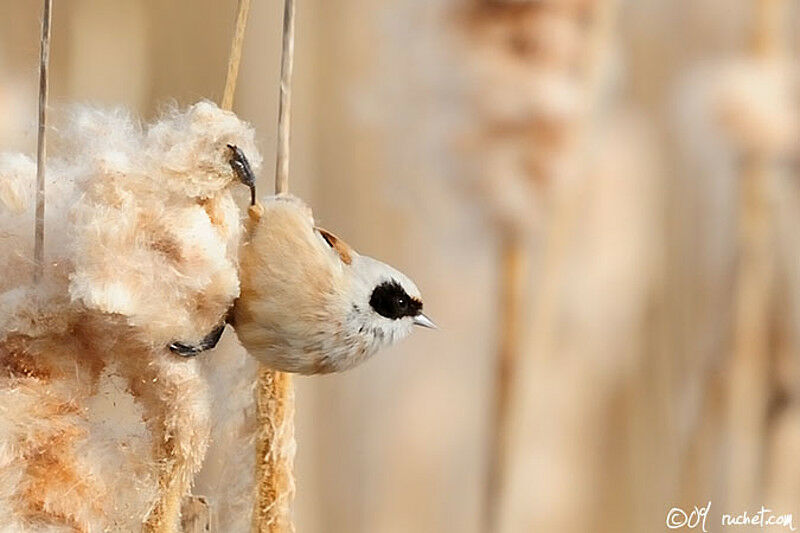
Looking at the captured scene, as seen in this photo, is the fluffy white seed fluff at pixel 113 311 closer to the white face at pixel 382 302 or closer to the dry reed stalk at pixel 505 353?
the white face at pixel 382 302

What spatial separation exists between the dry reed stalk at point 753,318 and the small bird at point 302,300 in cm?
68

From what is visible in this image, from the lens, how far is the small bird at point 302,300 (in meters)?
0.36

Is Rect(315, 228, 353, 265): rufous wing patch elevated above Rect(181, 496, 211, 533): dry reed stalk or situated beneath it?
elevated above

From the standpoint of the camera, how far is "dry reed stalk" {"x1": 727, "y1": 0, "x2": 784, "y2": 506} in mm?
948

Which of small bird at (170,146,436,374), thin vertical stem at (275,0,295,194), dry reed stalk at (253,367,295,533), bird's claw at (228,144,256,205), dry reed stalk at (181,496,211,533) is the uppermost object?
thin vertical stem at (275,0,295,194)

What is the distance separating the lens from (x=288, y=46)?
1.36 ft

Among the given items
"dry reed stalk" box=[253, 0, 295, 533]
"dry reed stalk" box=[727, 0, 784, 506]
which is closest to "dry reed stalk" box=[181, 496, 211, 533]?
"dry reed stalk" box=[253, 0, 295, 533]

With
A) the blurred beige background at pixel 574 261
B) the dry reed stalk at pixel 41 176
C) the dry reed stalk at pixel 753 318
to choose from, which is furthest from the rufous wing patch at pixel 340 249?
the dry reed stalk at pixel 753 318

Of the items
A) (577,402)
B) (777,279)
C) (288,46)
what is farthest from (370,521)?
(288,46)

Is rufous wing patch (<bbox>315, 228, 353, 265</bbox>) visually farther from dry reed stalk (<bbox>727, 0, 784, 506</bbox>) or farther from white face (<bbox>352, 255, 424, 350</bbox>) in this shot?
dry reed stalk (<bbox>727, 0, 784, 506</bbox>)

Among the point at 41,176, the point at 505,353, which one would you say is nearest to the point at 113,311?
the point at 41,176

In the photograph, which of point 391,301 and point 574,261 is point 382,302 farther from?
point 574,261

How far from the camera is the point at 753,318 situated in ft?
3.13

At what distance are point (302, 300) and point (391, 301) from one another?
0.14 ft
